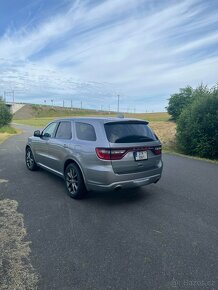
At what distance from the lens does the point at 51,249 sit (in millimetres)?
3506

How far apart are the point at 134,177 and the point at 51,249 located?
7.22 ft

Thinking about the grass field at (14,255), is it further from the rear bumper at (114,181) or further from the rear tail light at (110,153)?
the rear tail light at (110,153)

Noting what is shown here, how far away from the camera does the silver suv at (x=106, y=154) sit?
4820mm

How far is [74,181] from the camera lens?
552 cm

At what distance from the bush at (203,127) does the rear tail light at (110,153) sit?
8.41 meters

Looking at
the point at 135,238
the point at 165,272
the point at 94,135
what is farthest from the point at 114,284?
the point at 94,135

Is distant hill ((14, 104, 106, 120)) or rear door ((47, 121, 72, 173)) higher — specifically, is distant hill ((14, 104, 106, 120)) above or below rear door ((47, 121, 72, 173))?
above

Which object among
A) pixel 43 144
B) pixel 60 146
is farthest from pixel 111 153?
pixel 43 144

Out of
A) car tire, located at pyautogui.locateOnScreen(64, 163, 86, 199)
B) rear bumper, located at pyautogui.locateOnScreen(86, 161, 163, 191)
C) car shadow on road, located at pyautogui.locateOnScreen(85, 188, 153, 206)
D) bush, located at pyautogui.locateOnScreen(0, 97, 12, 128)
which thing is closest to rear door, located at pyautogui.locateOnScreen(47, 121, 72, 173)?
car tire, located at pyautogui.locateOnScreen(64, 163, 86, 199)

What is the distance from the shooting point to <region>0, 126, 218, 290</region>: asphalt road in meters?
2.94

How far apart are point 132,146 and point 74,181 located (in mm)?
1546

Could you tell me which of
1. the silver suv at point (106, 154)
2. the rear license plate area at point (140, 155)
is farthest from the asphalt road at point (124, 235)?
the rear license plate area at point (140, 155)

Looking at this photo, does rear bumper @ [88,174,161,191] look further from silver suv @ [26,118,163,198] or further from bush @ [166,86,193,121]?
bush @ [166,86,193,121]

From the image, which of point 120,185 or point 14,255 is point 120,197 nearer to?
point 120,185
